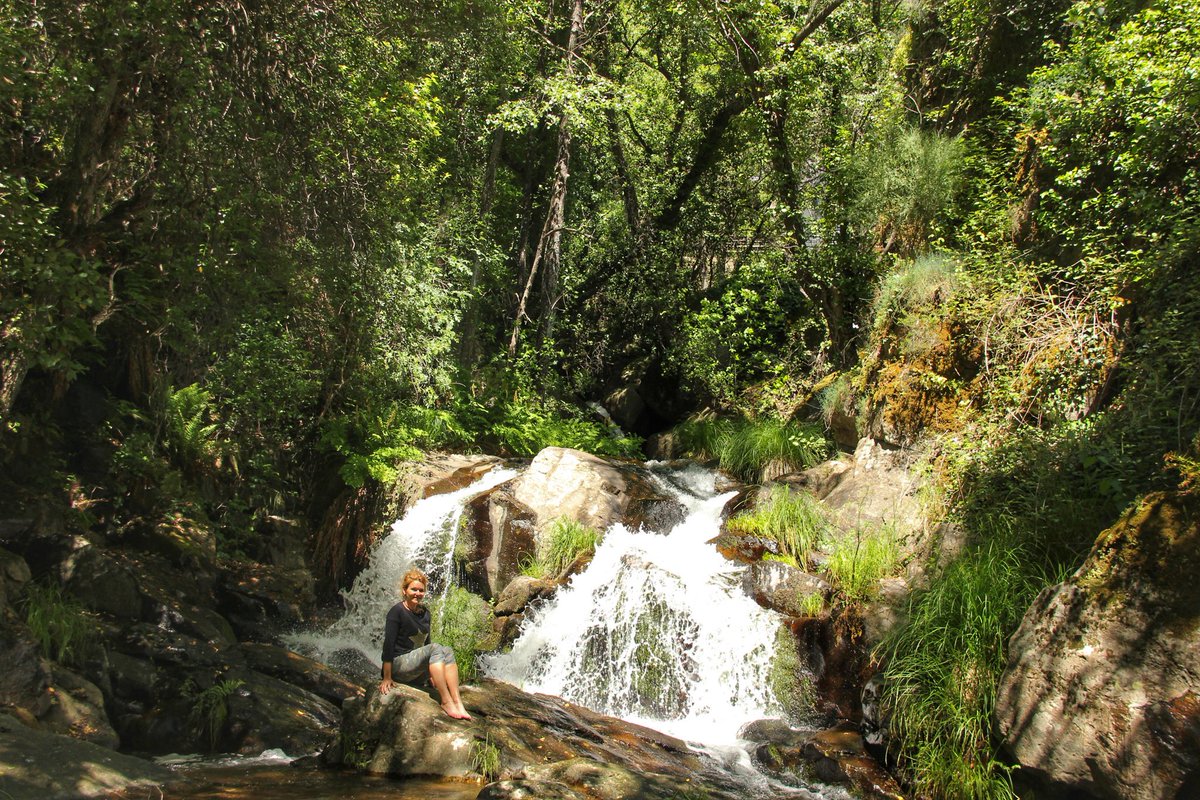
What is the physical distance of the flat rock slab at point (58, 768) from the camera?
407 centimetres

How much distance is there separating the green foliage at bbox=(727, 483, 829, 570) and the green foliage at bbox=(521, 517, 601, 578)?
183 centimetres

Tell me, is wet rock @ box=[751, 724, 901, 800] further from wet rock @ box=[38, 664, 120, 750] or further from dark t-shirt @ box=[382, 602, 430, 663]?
wet rock @ box=[38, 664, 120, 750]

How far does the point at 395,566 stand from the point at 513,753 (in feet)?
17.8

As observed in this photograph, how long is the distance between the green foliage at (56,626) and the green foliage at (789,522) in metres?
6.72

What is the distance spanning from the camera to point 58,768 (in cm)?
431

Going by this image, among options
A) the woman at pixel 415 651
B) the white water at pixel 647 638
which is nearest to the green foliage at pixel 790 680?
the white water at pixel 647 638

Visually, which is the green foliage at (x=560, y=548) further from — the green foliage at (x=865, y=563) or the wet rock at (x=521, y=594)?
the green foliage at (x=865, y=563)

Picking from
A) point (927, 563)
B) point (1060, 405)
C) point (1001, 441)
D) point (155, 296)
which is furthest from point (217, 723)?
point (1060, 405)

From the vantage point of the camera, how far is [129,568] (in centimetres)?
793

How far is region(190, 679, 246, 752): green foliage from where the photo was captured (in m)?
6.05

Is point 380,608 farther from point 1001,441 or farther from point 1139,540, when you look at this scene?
point 1139,540

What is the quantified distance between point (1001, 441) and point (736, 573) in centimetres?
299

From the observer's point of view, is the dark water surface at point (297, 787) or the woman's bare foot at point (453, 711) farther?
the woman's bare foot at point (453, 711)

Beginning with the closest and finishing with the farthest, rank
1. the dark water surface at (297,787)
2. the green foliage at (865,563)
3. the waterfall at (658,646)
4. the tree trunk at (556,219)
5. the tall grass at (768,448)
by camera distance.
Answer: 1. the dark water surface at (297,787)
2. the green foliage at (865,563)
3. the waterfall at (658,646)
4. the tall grass at (768,448)
5. the tree trunk at (556,219)
